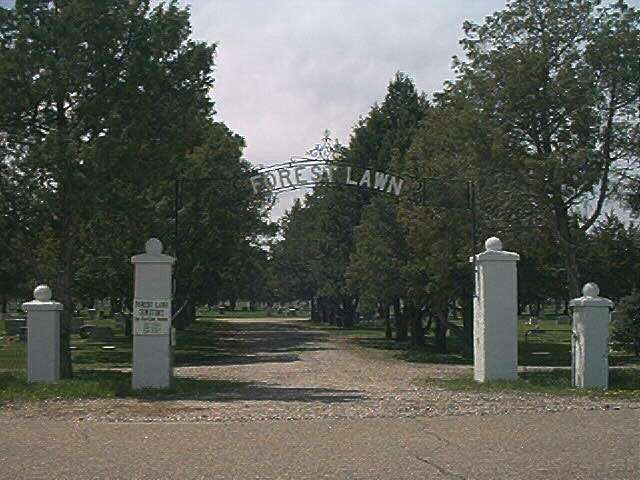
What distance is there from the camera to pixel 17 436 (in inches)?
488

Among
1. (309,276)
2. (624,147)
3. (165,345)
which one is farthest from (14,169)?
(309,276)

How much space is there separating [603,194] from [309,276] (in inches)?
2079

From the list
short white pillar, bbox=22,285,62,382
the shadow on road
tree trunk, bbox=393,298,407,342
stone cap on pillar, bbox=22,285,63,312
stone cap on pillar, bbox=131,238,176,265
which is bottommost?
the shadow on road

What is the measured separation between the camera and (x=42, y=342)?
1852cm

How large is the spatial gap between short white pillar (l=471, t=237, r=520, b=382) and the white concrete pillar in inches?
253

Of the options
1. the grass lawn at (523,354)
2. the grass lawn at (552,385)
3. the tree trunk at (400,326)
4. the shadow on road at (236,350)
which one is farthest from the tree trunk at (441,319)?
the grass lawn at (552,385)

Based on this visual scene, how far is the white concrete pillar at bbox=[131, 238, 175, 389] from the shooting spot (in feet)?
59.6

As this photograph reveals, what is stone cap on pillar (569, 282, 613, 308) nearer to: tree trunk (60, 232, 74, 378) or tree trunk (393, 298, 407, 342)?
tree trunk (60, 232, 74, 378)

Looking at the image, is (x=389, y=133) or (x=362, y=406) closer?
(x=362, y=406)

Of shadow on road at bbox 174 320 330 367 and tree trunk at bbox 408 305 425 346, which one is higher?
tree trunk at bbox 408 305 425 346

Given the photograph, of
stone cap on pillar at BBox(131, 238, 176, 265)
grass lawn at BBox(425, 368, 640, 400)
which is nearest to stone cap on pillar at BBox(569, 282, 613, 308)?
grass lawn at BBox(425, 368, 640, 400)

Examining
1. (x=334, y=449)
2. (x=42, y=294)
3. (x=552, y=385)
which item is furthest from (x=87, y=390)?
(x=552, y=385)

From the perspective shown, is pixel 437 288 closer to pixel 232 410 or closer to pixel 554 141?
pixel 554 141

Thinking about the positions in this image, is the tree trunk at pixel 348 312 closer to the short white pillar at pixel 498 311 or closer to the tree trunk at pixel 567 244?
the tree trunk at pixel 567 244
